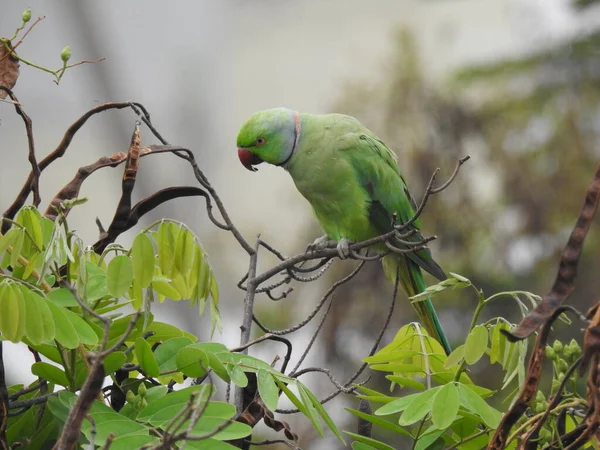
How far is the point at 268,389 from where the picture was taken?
25.5 inches

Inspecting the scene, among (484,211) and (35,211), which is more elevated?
(35,211)

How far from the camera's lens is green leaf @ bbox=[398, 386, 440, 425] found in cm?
65

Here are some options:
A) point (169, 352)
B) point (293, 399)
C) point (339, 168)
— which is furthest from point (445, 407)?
point (339, 168)

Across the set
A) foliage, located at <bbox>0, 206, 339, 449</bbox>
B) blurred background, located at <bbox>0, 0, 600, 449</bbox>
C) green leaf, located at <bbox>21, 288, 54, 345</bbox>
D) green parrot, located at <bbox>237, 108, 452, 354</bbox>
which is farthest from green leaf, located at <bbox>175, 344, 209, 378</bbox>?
blurred background, located at <bbox>0, 0, 600, 449</bbox>

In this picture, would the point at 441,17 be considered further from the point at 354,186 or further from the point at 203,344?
the point at 203,344

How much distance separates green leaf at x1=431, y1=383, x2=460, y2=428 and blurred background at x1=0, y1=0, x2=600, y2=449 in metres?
1.96

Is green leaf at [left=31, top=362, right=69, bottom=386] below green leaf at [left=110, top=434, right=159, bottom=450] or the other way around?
the other way around

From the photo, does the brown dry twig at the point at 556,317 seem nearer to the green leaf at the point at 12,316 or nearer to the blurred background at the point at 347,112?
the green leaf at the point at 12,316

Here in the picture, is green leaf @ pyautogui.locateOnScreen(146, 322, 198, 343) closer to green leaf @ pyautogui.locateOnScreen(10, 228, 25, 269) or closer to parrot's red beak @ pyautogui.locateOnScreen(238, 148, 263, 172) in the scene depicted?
green leaf @ pyautogui.locateOnScreen(10, 228, 25, 269)

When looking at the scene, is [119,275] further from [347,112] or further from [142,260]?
[347,112]

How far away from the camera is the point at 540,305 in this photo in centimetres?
55

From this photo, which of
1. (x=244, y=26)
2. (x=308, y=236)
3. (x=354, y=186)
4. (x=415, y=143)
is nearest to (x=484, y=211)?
(x=415, y=143)

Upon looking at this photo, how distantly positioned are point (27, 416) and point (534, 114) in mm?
4004

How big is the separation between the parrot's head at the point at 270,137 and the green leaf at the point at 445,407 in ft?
3.43
